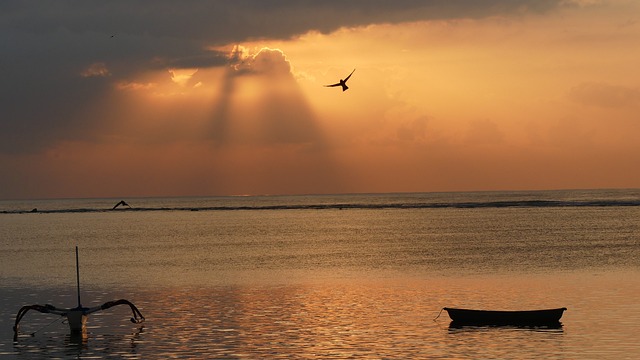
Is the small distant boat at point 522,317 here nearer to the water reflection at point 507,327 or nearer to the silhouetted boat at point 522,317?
the silhouetted boat at point 522,317

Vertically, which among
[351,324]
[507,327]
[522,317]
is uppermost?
[522,317]

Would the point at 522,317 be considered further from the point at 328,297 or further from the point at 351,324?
the point at 328,297

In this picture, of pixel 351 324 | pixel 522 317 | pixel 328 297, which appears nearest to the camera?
pixel 522 317

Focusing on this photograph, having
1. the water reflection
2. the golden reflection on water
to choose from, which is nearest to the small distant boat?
the water reflection

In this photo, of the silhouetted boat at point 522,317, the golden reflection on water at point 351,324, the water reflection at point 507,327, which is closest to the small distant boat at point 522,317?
the silhouetted boat at point 522,317

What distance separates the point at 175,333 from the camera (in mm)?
43531

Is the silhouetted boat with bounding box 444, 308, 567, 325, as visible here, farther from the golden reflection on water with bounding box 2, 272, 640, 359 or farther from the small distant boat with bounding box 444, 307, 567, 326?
the golden reflection on water with bounding box 2, 272, 640, 359

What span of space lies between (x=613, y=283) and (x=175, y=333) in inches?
1287

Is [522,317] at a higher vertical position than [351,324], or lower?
higher

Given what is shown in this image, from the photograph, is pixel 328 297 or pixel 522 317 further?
pixel 328 297

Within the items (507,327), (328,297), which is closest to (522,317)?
(507,327)

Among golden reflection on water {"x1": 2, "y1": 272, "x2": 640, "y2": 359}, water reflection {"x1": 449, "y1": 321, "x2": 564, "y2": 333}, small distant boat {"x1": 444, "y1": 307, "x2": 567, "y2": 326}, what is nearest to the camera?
golden reflection on water {"x1": 2, "y1": 272, "x2": 640, "y2": 359}

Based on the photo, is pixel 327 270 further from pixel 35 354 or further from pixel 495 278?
pixel 35 354

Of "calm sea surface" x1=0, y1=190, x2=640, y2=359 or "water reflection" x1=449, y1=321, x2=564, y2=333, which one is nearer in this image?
"calm sea surface" x1=0, y1=190, x2=640, y2=359
